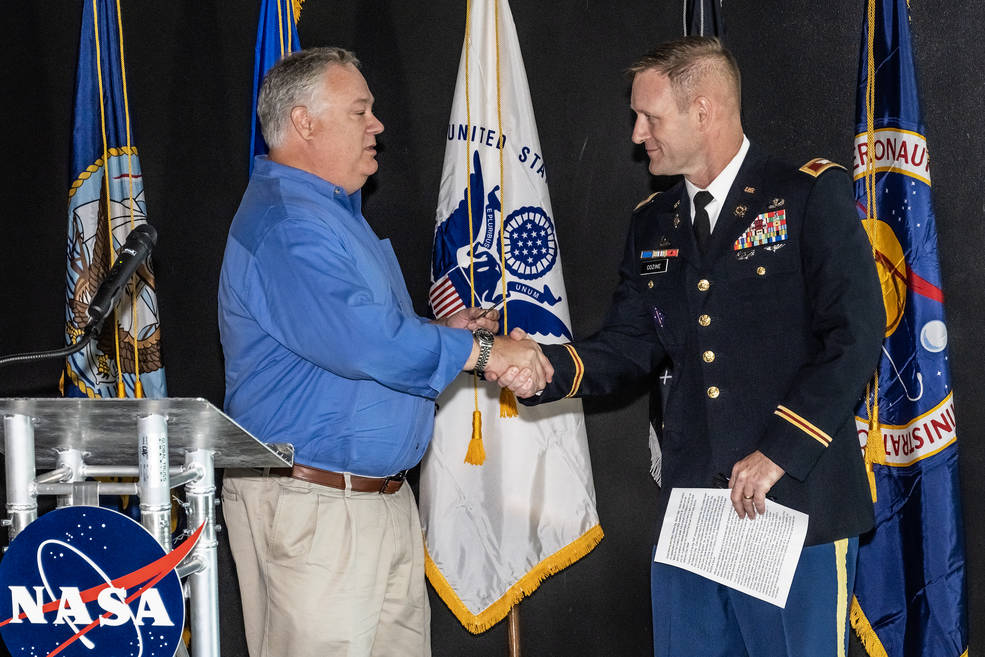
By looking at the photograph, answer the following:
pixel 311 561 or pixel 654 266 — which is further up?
pixel 654 266

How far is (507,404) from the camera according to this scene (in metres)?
3.27

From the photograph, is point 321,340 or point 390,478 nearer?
point 321,340

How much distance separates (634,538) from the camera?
12.1 ft

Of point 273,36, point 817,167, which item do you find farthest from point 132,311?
point 817,167

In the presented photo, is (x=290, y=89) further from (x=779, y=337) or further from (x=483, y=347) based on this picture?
(x=779, y=337)

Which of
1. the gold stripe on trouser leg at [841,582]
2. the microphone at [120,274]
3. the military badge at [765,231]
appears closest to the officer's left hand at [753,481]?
the gold stripe on trouser leg at [841,582]

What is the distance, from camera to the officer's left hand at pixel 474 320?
2.84 metres

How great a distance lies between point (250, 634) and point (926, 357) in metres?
2.01

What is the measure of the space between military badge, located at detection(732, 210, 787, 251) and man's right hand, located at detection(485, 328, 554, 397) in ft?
1.99

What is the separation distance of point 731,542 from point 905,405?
3.43 feet

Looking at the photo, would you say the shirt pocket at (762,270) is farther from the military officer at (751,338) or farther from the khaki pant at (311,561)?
the khaki pant at (311,561)

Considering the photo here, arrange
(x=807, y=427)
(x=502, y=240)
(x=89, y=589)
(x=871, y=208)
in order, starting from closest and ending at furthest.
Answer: (x=89, y=589) → (x=807, y=427) → (x=871, y=208) → (x=502, y=240)

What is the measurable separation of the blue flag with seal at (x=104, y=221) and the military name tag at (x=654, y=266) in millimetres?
1708

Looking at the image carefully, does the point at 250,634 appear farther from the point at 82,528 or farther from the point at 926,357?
the point at 926,357
